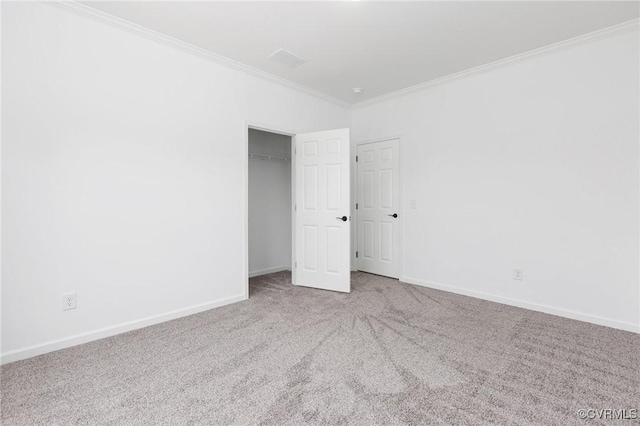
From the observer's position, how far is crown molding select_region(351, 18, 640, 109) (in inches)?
106

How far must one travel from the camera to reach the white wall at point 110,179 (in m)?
2.23

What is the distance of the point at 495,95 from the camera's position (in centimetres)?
346

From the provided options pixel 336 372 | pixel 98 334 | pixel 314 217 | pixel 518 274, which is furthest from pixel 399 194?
pixel 98 334

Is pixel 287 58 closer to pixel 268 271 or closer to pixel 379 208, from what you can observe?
pixel 379 208

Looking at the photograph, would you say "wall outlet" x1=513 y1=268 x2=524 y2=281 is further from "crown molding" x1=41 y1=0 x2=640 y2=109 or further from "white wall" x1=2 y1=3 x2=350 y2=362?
"white wall" x1=2 y1=3 x2=350 y2=362

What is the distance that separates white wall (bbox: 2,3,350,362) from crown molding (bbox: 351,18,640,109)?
6.98ft

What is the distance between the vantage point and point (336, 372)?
203 cm

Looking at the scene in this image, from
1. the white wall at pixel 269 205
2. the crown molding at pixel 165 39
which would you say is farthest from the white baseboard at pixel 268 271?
the crown molding at pixel 165 39

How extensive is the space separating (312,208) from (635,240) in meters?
3.20

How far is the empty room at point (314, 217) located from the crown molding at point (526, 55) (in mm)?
22

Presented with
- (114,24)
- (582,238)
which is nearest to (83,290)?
(114,24)

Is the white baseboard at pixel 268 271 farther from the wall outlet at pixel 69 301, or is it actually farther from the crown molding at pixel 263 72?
the crown molding at pixel 263 72

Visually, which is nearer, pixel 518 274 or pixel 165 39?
pixel 165 39

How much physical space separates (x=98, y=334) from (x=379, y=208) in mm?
3611
